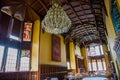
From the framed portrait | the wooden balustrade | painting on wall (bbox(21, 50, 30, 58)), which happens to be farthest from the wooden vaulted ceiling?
the wooden balustrade

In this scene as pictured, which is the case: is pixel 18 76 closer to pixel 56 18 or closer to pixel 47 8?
pixel 56 18

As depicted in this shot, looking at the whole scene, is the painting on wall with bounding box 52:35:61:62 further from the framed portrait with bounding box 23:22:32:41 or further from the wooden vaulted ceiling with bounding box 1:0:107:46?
the wooden vaulted ceiling with bounding box 1:0:107:46

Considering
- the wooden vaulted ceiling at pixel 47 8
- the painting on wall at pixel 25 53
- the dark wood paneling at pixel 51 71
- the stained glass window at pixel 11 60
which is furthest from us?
the dark wood paneling at pixel 51 71

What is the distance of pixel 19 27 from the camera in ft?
21.4

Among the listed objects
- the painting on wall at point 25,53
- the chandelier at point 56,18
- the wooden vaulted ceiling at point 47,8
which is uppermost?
the wooden vaulted ceiling at point 47,8

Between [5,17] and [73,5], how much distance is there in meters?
4.25

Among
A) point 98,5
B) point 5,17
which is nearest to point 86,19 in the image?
point 98,5

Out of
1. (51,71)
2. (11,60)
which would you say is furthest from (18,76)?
(51,71)

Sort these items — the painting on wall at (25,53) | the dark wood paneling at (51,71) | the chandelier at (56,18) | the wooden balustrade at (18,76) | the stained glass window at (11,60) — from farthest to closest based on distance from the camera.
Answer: the dark wood paneling at (51,71) → the painting on wall at (25,53) → the stained glass window at (11,60) → the wooden balustrade at (18,76) → the chandelier at (56,18)

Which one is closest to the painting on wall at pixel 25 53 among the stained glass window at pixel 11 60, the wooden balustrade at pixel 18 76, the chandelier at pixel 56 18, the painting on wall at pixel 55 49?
the stained glass window at pixel 11 60

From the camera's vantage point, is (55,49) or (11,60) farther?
(55,49)

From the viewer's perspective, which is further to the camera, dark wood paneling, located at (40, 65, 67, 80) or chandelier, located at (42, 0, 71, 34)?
dark wood paneling, located at (40, 65, 67, 80)

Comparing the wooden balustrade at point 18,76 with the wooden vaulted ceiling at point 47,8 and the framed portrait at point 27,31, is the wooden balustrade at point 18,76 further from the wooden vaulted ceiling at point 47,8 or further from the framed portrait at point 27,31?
the wooden vaulted ceiling at point 47,8

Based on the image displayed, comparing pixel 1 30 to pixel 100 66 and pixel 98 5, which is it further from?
pixel 100 66
